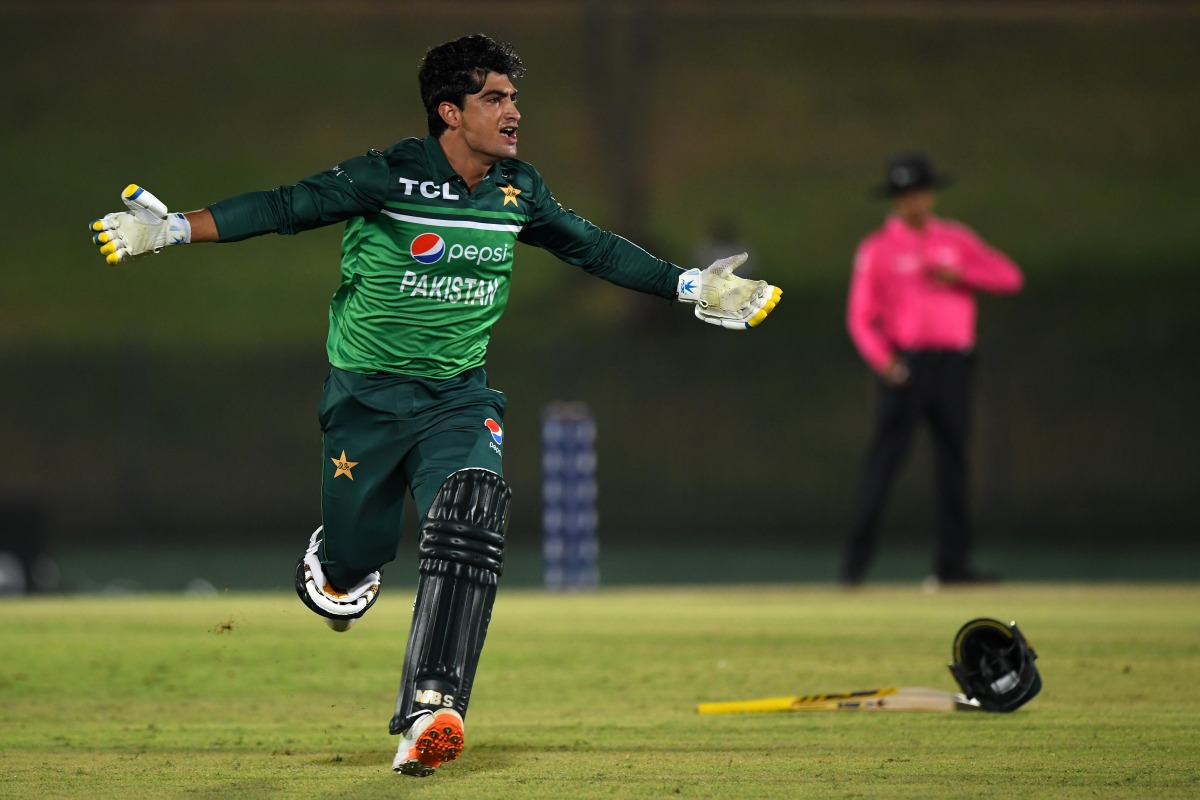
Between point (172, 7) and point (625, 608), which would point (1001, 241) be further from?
point (625, 608)

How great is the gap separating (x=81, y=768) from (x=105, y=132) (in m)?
31.1

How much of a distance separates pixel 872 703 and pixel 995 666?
19.5 inches

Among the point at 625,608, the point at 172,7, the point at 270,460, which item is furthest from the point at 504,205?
the point at 172,7

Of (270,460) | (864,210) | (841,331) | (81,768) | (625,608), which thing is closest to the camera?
(81,768)

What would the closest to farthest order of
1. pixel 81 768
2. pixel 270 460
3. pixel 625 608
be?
pixel 81 768
pixel 625 608
pixel 270 460

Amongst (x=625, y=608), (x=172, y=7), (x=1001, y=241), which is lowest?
(x=625, y=608)

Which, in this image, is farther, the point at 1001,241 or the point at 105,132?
the point at 105,132

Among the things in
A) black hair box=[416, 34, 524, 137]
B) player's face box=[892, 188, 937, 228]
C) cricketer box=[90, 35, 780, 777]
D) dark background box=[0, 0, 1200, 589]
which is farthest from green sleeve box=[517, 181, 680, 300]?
dark background box=[0, 0, 1200, 589]

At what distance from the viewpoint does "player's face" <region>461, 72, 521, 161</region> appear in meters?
6.05

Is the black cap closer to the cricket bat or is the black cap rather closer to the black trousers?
the black trousers

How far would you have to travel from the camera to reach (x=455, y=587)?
5680 millimetres

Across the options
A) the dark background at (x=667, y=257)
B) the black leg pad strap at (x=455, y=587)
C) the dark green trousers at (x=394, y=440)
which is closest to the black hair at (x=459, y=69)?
the dark green trousers at (x=394, y=440)

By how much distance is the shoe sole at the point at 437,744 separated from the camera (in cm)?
536

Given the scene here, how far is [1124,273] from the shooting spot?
3122 centimetres
